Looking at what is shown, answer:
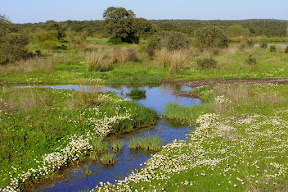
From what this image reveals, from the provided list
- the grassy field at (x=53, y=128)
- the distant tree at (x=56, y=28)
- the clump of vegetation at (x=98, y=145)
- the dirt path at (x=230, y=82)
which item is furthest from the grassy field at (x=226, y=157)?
the distant tree at (x=56, y=28)

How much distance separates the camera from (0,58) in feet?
88.0

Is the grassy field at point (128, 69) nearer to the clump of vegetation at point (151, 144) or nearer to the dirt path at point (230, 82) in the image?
the dirt path at point (230, 82)

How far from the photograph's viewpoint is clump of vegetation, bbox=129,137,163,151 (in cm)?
1044

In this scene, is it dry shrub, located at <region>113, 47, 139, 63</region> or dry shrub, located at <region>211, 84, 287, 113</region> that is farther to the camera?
dry shrub, located at <region>113, 47, 139, 63</region>

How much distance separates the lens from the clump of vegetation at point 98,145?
10.2 m

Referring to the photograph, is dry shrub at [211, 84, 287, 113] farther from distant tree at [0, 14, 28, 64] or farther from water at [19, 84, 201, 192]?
distant tree at [0, 14, 28, 64]

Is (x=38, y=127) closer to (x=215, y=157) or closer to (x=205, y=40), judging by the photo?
(x=215, y=157)

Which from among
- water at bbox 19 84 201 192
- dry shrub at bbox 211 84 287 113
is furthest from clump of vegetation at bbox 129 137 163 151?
dry shrub at bbox 211 84 287 113

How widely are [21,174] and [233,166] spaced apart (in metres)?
5.32

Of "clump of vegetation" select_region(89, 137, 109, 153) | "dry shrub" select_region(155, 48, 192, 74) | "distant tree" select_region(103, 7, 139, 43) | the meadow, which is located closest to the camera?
the meadow

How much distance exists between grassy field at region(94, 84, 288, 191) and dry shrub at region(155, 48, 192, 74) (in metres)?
10.7

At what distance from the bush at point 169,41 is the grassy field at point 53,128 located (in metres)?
16.2

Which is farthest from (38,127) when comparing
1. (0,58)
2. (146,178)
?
(0,58)

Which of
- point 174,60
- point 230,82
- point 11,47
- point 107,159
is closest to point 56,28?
point 11,47
